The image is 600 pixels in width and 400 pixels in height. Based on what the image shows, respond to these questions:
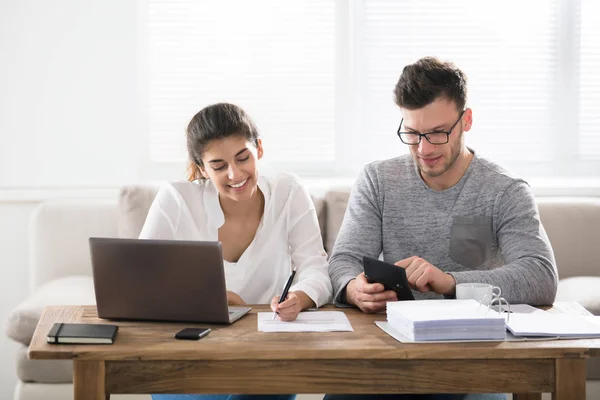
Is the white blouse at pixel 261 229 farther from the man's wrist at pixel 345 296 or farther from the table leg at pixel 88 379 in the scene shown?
the table leg at pixel 88 379

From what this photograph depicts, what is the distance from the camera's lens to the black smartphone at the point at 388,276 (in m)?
1.78

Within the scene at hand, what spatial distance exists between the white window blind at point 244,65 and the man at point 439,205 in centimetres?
118

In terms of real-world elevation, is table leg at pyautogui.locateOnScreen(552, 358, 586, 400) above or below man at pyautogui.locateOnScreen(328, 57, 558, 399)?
below

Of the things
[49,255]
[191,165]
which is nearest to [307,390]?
[191,165]

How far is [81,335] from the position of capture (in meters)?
1.54

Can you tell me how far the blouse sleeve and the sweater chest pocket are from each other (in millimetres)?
354

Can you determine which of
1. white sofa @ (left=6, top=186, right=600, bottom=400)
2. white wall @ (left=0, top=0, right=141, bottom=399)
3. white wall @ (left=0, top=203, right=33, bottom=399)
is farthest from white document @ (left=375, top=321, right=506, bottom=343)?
white wall @ (left=0, top=203, right=33, bottom=399)

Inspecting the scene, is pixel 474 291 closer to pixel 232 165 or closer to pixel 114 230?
pixel 232 165

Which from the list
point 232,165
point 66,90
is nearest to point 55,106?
point 66,90

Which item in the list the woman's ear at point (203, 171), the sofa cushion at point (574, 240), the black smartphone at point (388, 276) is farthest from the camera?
the sofa cushion at point (574, 240)

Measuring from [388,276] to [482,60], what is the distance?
1903mm

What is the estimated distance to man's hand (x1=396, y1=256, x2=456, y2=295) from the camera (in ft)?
6.07

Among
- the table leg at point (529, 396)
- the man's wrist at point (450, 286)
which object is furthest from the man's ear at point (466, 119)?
the table leg at point (529, 396)

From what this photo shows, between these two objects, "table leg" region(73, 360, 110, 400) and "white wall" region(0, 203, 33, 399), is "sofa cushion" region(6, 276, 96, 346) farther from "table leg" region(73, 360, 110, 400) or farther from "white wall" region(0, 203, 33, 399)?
"table leg" region(73, 360, 110, 400)
